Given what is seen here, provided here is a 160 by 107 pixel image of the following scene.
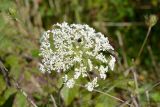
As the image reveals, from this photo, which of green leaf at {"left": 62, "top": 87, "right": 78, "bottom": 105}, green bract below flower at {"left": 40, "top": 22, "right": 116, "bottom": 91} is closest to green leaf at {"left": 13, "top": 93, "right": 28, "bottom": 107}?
green leaf at {"left": 62, "top": 87, "right": 78, "bottom": 105}

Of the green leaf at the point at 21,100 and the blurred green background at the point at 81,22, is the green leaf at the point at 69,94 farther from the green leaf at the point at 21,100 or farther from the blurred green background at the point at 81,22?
the green leaf at the point at 21,100

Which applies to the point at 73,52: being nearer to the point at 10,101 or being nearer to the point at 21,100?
the point at 21,100

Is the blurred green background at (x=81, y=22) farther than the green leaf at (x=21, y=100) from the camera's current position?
Yes

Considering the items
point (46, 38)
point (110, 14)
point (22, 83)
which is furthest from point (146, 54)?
point (46, 38)

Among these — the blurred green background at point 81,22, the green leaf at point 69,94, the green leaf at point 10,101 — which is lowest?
the green leaf at point 10,101

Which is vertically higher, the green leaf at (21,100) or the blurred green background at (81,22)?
the blurred green background at (81,22)

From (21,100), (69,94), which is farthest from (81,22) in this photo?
(21,100)

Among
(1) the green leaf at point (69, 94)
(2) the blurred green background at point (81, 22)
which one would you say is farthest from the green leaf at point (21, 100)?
(1) the green leaf at point (69, 94)

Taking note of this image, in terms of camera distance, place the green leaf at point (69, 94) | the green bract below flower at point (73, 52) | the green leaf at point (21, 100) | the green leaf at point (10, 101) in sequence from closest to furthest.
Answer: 1. the green bract below flower at point (73, 52)
2. the green leaf at point (21, 100)
3. the green leaf at point (10, 101)
4. the green leaf at point (69, 94)
